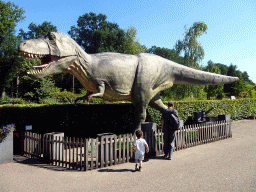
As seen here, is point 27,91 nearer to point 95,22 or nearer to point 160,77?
point 160,77

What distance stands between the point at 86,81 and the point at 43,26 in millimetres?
41946

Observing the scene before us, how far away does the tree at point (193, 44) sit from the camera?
75.4ft

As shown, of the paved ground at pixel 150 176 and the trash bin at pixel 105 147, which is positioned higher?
the trash bin at pixel 105 147

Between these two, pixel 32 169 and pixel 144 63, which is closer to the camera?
pixel 32 169

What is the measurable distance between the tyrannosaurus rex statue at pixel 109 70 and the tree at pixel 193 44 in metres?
14.9

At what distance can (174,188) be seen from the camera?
165 inches

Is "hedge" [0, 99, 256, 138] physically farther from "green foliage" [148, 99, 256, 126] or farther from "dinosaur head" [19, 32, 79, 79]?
"dinosaur head" [19, 32, 79, 79]

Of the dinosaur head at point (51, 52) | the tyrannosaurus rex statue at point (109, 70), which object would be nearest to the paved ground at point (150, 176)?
the tyrannosaurus rex statue at point (109, 70)

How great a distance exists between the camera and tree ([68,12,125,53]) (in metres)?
40.3

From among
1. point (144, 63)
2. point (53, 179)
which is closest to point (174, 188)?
point (53, 179)

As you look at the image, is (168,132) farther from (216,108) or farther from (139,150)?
(216,108)

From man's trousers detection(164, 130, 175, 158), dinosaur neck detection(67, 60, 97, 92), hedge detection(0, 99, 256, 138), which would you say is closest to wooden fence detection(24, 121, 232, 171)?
man's trousers detection(164, 130, 175, 158)

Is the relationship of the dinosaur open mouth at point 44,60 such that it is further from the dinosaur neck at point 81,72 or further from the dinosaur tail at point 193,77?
the dinosaur tail at point 193,77

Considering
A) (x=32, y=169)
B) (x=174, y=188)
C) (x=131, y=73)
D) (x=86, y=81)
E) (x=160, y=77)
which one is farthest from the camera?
(x=160, y=77)
